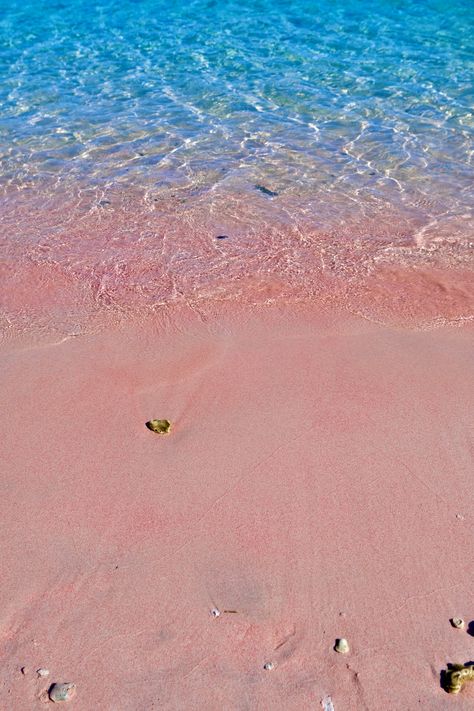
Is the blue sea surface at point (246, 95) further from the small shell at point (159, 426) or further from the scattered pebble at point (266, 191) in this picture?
the small shell at point (159, 426)

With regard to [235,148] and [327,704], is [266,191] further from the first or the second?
[327,704]

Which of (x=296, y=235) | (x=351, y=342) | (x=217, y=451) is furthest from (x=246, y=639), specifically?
(x=296, y=235)

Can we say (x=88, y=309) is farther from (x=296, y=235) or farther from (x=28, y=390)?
(x=296, y=235)

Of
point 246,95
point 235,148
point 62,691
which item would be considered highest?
point 246,95

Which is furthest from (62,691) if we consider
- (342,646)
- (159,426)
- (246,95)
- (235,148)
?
(246,95)

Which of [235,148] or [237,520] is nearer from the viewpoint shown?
[237,520]

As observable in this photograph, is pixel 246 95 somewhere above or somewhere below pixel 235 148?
above
